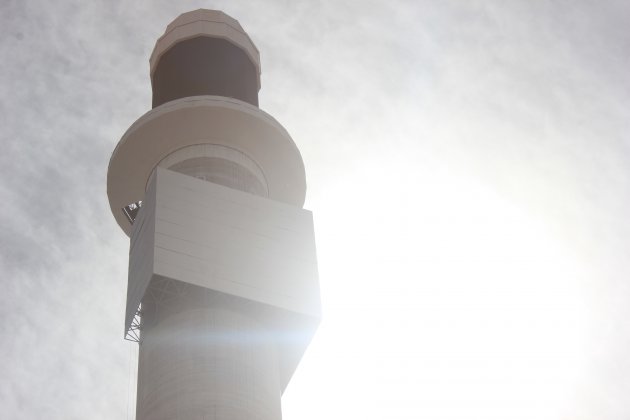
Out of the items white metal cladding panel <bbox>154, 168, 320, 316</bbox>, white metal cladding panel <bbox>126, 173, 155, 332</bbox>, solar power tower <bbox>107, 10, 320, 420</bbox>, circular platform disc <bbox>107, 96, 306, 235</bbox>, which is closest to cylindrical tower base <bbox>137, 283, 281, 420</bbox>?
solar power tower <bbox>107, 10, 320, 420</bbox>

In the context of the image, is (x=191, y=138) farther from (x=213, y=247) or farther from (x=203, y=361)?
(x=203, y=361)

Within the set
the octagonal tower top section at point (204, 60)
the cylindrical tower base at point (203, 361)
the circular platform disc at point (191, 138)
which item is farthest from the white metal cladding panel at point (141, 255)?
the octagonal tower top section at point (204, 60)

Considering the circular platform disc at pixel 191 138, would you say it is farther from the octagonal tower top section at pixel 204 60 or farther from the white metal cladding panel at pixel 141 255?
the white metal cladding panel at pixel 141 255

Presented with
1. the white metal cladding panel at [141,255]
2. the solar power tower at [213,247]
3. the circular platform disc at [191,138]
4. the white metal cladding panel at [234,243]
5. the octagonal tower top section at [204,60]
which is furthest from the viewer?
the octagonal tower top section at [204,60]

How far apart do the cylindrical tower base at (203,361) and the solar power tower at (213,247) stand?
2.3 inches

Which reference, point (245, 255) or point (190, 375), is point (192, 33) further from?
point (190, 375)

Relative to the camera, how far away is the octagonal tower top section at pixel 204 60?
57.8 m

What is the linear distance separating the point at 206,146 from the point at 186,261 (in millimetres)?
10886

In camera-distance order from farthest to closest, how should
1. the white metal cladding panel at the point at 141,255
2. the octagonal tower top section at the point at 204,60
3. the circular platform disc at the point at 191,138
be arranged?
the octagonal tower top section at the point at 204,60 < the circular platform disc at the point at 191,138 < the white metal cladding panel at the point at 141,255

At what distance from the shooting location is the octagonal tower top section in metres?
57.8

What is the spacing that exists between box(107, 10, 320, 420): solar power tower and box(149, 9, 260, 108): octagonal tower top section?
15 cm

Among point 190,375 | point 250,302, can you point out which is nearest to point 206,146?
point 250,302

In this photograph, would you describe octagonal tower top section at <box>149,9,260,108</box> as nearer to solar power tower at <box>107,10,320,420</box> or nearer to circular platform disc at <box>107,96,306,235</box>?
solar power tower at <box>107,10,320,420</box>

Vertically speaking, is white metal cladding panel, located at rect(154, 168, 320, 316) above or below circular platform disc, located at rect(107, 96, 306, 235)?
below
